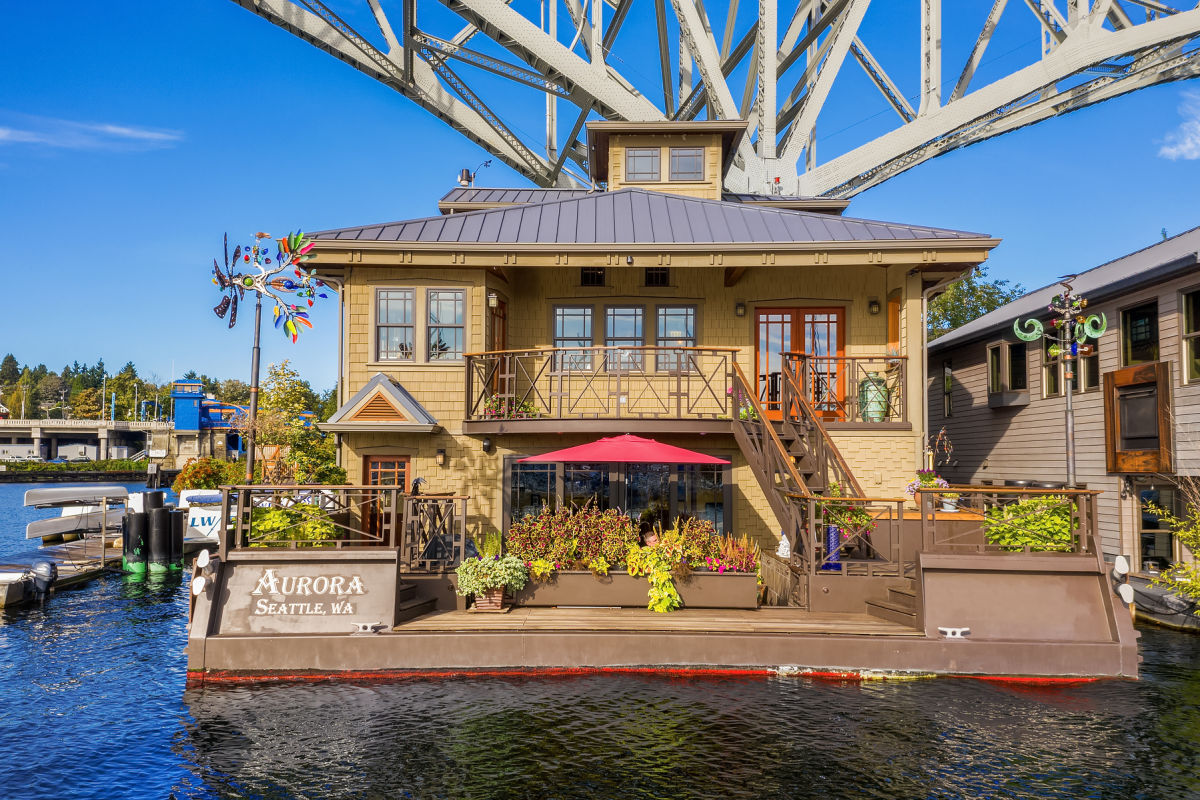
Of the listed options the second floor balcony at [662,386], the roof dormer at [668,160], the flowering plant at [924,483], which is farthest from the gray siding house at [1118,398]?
the roof dormer at [668,160]

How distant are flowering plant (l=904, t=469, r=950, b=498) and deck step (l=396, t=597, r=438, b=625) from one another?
30.1 ft

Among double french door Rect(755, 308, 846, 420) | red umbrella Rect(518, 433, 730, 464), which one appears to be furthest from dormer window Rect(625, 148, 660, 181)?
red umbrella Rect(518, 433, 730, 464)

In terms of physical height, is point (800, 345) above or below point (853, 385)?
above

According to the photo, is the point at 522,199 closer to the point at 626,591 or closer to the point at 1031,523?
the point at 626,591

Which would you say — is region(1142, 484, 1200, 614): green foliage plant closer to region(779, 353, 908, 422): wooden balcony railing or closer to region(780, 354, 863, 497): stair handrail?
region(779, 353, 908, 422): wooden balcony railing

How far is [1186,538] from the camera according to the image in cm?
1446

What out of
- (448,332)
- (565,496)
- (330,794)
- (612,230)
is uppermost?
(612,230)

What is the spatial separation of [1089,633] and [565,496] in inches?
385

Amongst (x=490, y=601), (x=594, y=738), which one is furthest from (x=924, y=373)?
(x=594, y=738)

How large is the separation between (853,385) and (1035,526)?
5814mm

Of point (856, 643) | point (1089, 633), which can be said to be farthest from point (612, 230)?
point (1089, 633)

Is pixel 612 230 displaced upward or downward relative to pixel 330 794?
upward

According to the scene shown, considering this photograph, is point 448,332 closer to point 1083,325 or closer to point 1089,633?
point 1089,633

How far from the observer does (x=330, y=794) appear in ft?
26.6
